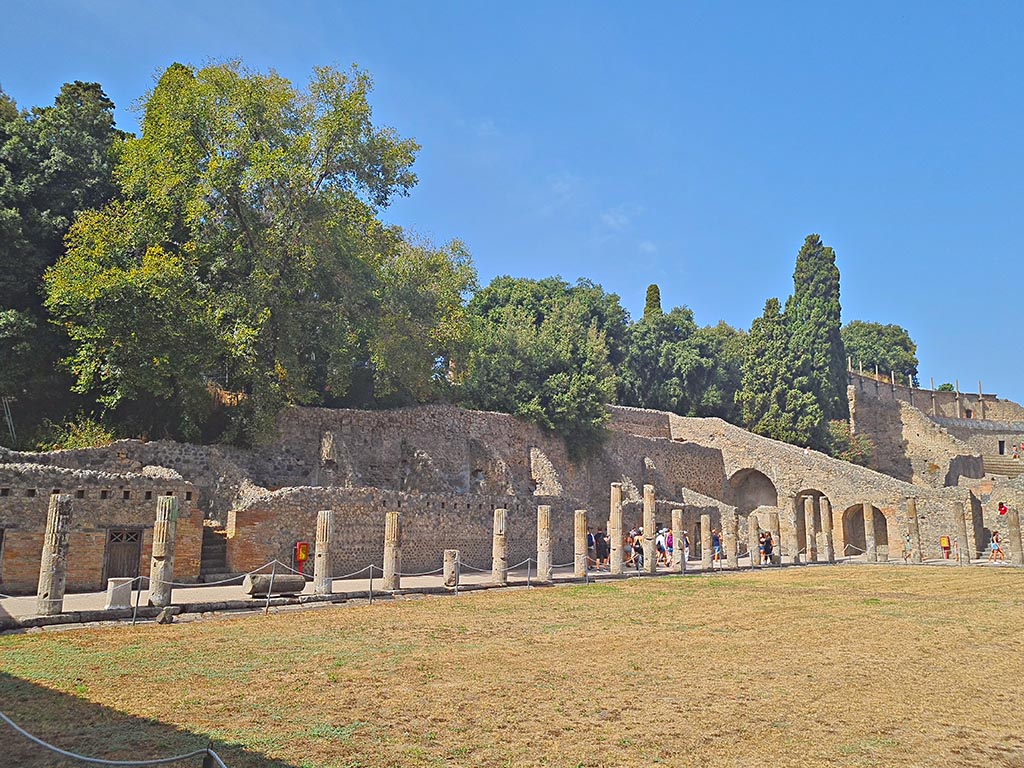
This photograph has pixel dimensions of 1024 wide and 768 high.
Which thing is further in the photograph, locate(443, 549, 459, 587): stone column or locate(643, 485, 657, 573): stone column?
locate(643, 485, 657, 573): stone column

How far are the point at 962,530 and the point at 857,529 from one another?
10.4 m

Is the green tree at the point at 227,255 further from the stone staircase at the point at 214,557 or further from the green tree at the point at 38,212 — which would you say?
the stone staircase at the point at 214,557

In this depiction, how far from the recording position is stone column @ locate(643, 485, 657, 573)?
25.8 meters

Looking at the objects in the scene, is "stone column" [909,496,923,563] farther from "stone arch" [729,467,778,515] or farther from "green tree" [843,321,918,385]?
"green tree" [843,321,918,385]

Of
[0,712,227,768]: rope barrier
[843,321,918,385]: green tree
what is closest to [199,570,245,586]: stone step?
[0,712,227,768]: rope barrier

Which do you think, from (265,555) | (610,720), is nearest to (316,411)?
(265,555)

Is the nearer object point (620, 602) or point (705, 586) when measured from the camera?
point (620, 602)

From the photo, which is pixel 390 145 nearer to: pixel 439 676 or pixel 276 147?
pixel 276 147

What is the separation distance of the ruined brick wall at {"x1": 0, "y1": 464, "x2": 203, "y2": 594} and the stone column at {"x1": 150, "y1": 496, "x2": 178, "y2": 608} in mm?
2921

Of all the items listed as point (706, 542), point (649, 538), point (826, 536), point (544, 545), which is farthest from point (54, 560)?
point (826, 536)

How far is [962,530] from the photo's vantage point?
33.6 meters

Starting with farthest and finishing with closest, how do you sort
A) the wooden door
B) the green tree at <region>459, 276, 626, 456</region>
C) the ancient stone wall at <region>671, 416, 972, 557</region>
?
the ancient stone wall at <region>671, 416, 972, 557</region> → the green tree at <region>459, 276, 626, 456</region> → the wooden door

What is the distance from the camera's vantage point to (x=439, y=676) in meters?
9.32

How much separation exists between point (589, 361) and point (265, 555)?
2065cm
